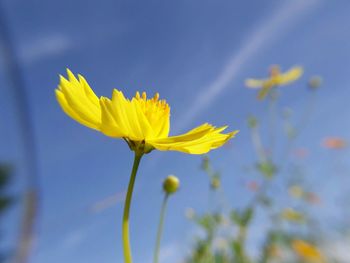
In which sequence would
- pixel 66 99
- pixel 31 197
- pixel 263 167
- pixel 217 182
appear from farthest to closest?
pixel 263 167 → pixel 217 182 → pixel 31 197 → pixel 66 99

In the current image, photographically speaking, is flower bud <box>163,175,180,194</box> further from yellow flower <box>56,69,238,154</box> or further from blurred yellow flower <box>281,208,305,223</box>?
blurred yellow flower <box>281,208,305,223</box>

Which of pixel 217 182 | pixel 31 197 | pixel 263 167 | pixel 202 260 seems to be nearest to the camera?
pixel 31 197

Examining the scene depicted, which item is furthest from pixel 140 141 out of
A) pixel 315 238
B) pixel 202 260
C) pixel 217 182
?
pixel 315 238

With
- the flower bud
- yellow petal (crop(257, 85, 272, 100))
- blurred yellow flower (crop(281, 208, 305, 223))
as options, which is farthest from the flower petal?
blurred yellow flower (crop(281, 208, 305, 223))

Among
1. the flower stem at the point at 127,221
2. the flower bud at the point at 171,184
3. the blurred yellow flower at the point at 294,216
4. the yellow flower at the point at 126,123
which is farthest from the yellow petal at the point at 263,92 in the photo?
the flower stem at the point at 127,221

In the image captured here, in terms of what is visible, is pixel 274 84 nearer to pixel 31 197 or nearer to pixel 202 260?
pixel 202 260

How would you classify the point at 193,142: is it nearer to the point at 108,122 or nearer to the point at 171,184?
the point at 108,122

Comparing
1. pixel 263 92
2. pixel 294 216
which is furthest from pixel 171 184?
pixel 294 216
